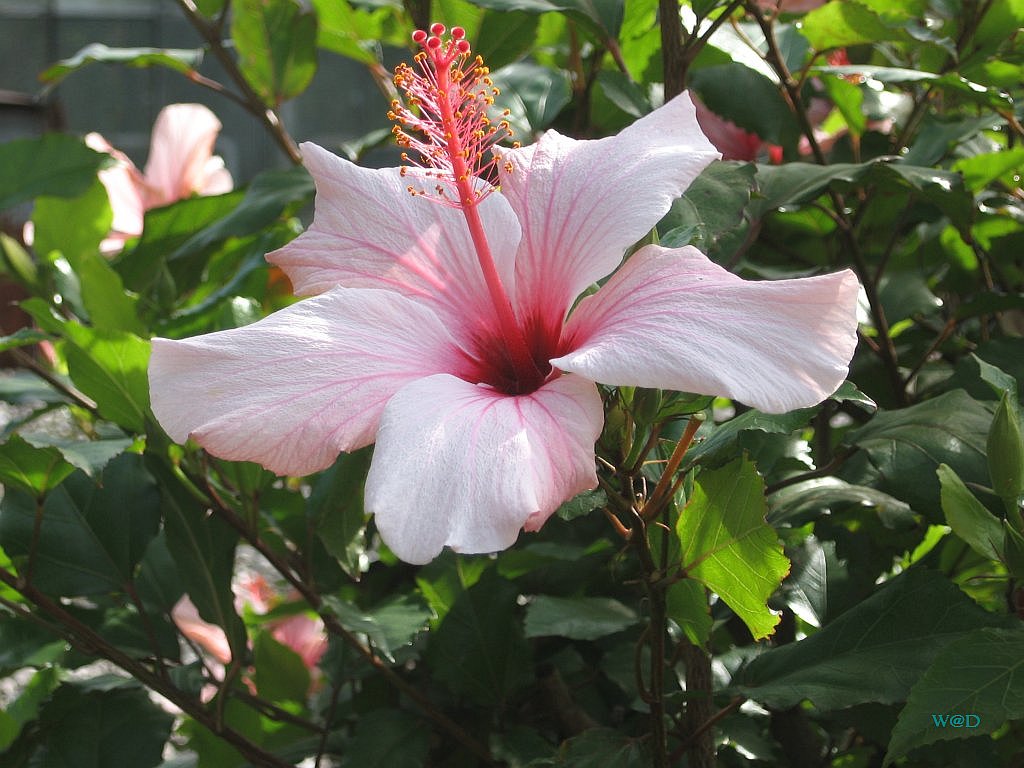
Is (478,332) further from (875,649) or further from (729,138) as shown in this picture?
(729,138)

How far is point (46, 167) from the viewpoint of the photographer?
0.98 meters

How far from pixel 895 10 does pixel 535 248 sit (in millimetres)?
456

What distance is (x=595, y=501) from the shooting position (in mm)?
491

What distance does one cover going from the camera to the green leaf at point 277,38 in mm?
1019

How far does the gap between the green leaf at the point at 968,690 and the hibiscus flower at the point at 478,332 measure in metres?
0.17

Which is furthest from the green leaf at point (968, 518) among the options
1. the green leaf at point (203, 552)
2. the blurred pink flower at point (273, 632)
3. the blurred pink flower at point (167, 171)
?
the blurred pink flower at point (167, 171)

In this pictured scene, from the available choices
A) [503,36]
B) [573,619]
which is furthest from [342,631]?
[503,36]

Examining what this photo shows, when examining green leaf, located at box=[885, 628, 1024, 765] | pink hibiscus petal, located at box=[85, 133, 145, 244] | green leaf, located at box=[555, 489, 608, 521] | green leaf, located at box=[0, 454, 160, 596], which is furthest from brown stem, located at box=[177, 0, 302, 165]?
green leaf, located at box=[885, 628, 1024, 765]

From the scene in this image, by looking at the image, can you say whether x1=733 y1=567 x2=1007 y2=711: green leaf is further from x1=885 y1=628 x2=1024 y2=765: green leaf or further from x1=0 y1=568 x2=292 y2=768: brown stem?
x1=0 y1=568 x2=292 y2=768: brown stem

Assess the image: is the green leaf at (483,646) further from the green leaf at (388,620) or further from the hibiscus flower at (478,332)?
the hibiscus flower at (478,332)

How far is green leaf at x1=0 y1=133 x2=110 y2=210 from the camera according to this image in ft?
3.18

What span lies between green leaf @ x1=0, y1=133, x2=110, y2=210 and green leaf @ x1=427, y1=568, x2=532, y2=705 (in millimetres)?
536

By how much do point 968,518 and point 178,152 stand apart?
100 cm

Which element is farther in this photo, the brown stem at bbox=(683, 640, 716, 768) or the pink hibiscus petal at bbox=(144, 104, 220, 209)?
the pink hibiscus petal at bbox=(144, 104, 220, 209)
